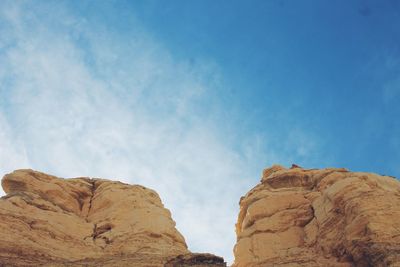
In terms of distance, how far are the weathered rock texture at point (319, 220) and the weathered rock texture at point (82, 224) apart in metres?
7.80

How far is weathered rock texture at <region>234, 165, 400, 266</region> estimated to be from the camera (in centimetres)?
3066

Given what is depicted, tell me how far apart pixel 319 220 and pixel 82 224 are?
16456mm

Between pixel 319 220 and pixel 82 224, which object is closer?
pixel 82 224

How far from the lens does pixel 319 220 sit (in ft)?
124

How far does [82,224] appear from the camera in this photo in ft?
112

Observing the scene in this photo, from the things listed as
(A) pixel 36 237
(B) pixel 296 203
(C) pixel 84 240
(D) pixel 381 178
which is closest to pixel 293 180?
(B) pixel 296 203

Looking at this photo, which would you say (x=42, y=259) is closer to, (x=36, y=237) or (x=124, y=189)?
(x=36, y=237)

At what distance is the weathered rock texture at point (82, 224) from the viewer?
27.3m

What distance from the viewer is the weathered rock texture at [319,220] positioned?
30656 mm

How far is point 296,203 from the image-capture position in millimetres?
42125

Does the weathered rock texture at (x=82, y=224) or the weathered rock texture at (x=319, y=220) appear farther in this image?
the weathered rock texture at (x=319, y=220)

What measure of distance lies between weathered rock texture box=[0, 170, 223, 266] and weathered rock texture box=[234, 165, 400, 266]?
307 inches

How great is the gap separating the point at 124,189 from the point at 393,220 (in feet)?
61.8

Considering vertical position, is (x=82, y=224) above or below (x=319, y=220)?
below
